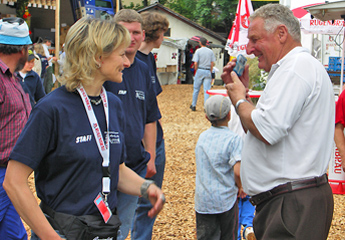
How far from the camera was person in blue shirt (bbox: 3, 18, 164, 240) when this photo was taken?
187 cm

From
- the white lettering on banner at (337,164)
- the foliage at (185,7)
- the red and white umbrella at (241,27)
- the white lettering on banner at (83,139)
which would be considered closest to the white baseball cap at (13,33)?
the white lettering on banner at (83,139)

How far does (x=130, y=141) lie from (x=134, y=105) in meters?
0.28

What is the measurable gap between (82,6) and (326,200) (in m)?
11.6

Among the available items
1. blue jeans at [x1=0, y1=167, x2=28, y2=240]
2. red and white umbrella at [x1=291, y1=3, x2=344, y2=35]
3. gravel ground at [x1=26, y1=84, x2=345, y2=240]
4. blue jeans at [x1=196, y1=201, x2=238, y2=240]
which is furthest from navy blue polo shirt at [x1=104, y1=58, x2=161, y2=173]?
red and white umbrella at [x1=291, y1=3, x2=344, y2=35]

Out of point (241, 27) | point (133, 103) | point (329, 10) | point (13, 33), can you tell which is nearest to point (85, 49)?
point (133, 103)

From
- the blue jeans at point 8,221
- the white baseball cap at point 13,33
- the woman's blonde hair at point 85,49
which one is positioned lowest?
the blue jeans at point 8,221

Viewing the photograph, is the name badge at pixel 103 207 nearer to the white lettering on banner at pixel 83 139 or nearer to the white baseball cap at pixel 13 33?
the white lettering on banner at pixel 83 139

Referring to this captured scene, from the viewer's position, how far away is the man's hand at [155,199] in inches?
81.9

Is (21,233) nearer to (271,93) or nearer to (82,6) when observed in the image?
(271,93)

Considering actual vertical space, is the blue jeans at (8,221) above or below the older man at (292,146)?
below

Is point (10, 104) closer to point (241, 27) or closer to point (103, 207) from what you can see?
point (103, 207)

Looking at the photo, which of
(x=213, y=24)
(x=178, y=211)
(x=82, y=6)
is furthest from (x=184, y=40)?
(x=178, y=211)

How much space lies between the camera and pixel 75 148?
1.96 metres

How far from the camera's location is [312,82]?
2.38 meters
